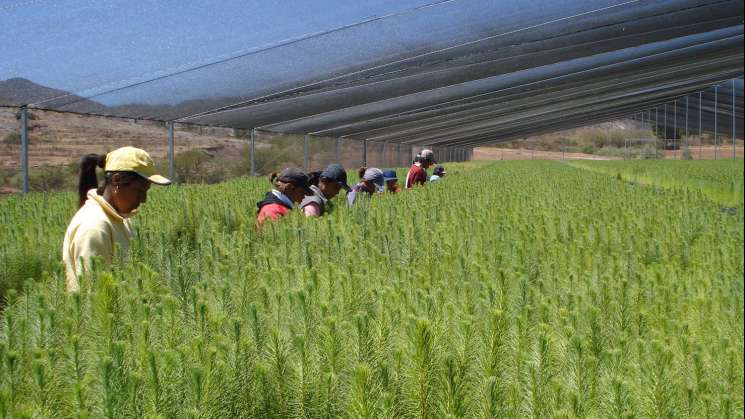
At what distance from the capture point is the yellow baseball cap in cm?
338

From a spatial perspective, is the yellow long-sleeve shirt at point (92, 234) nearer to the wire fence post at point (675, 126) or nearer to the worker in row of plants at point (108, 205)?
the worker in row of plants at point (108, 205)

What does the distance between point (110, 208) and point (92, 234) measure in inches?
9.3

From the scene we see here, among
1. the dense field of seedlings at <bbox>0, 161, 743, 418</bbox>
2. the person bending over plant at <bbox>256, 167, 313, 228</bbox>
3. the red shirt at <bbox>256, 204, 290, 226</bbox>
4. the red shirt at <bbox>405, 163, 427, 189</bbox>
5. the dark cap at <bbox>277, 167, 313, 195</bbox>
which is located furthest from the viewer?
the red shirt at <bbox>405, 163, 427, 189</bbox>

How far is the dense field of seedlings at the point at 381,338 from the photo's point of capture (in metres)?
1.55

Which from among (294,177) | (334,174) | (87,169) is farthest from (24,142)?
(87,169)

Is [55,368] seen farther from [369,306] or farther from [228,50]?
[228,50]

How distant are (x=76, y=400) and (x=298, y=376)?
51 cm

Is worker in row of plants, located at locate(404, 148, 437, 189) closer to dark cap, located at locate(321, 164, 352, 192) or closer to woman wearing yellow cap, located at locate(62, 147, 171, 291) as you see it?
dark cap, located at locate(321, 164, 352, 192)

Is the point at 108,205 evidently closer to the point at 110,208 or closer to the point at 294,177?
the point at 110,208

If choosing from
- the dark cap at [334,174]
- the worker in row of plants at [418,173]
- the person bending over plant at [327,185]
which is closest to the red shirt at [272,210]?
the person bending over plant at [327,185]

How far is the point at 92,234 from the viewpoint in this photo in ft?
10.5

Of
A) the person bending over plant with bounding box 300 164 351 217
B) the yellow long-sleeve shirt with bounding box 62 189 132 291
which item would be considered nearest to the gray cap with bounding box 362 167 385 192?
the person bending over plant with bounding box 300 164 351 217

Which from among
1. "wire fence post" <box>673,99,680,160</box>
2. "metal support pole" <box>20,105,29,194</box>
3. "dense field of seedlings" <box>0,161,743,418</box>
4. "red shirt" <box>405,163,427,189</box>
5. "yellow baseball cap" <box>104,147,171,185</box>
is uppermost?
"wire fence post" <box>673,99,680,160</box>

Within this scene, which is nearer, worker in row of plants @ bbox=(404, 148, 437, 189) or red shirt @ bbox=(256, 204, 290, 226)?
red shirt @ bbox=(256, 204, 290, 226)
